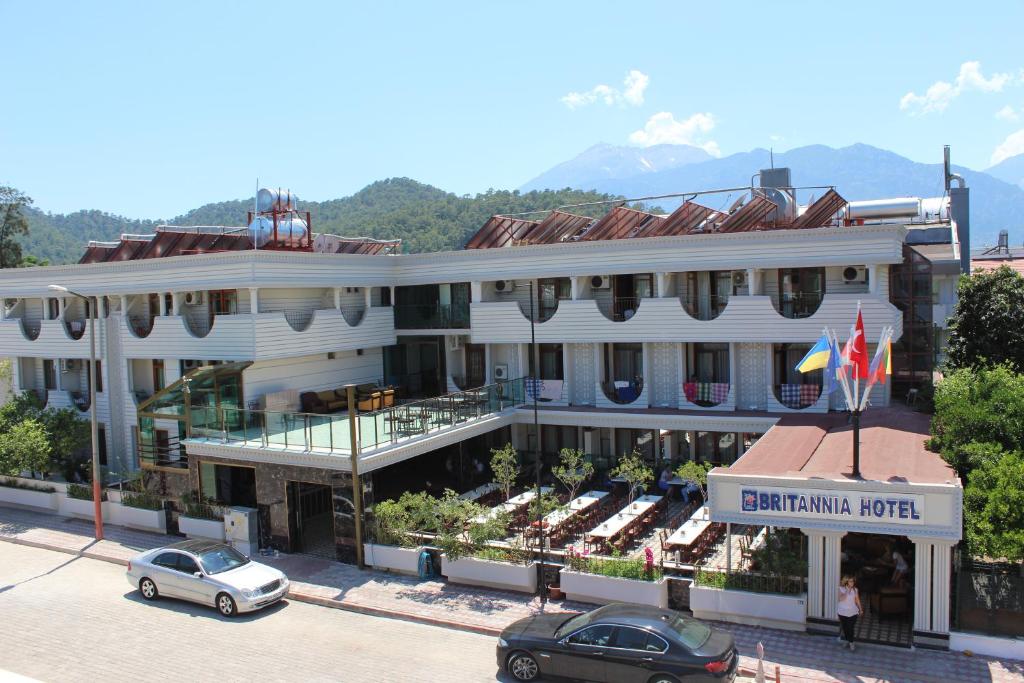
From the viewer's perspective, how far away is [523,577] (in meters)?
19.6

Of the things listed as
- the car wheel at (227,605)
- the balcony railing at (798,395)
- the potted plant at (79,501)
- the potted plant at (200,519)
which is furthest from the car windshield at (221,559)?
the balcony railing at (798,395)

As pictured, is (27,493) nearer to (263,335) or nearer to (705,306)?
(263,335)

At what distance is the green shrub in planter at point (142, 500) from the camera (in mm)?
25969

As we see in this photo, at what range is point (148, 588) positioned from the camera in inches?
802

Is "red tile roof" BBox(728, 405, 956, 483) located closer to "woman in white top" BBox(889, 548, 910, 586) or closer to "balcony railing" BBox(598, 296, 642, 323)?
"woman in white top" BBox(889, 548, 910, 586)

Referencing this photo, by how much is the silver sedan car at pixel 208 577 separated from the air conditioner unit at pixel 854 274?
1879 centimetres

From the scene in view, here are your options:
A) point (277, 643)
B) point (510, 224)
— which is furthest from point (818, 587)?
point (510, 224)

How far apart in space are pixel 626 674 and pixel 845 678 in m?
4.17

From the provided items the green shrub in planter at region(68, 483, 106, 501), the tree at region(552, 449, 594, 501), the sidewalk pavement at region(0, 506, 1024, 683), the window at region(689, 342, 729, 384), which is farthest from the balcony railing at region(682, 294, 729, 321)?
the green shrub in planter at region(68, 483, 106, 501)

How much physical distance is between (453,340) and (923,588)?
19639 mm

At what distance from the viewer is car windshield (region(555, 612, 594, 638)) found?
14664mm

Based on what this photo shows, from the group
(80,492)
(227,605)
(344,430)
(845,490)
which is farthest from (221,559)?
(845,490)

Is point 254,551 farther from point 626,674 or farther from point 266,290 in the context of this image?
point 626,674

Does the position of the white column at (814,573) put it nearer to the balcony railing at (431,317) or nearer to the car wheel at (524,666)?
the car wheel at (524,666)
